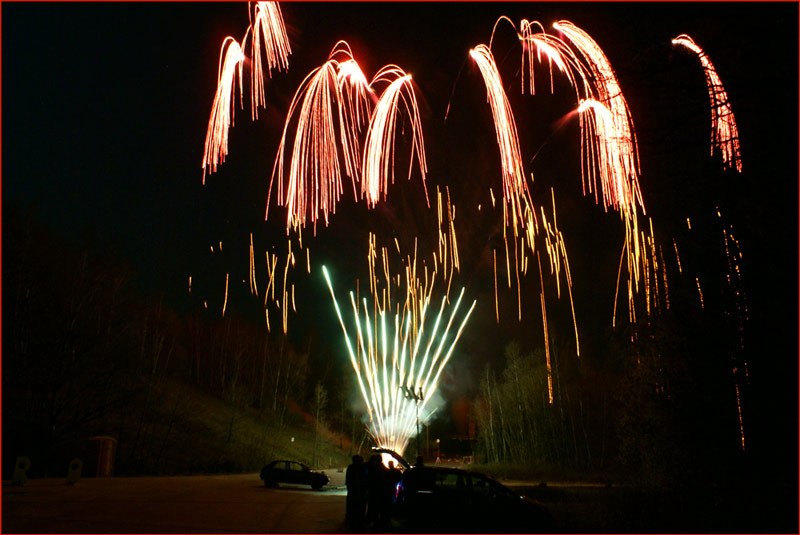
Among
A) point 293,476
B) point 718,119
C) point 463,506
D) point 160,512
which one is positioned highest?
point 718,119

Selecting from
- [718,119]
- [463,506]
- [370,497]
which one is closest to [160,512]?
[370,497]

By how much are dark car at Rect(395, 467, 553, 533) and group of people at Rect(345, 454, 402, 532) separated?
29 centimetres

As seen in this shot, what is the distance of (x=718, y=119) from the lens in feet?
22.4

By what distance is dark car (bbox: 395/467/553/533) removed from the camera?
10477 millimetres

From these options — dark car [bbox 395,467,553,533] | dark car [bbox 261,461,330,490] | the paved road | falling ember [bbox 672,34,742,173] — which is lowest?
dark car [bbox 261,461,330,490]

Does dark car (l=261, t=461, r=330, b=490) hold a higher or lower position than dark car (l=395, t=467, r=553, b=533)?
lower

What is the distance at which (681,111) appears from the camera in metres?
7.05

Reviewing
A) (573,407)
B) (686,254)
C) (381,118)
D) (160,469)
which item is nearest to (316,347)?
(573,407)

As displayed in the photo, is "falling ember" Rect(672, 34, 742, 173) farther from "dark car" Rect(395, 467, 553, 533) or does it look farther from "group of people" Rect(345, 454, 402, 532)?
"group of people" Rect(345, 454, 402, 532)

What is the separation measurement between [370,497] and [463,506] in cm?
173

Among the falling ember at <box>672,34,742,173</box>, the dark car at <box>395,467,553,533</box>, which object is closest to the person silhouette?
the dark car at <box>395,467,553,533</box>

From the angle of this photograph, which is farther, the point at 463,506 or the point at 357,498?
the point at 357,498

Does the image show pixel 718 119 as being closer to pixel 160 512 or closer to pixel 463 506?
pixel 463 506

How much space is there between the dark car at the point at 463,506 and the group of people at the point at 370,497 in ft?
0.95
